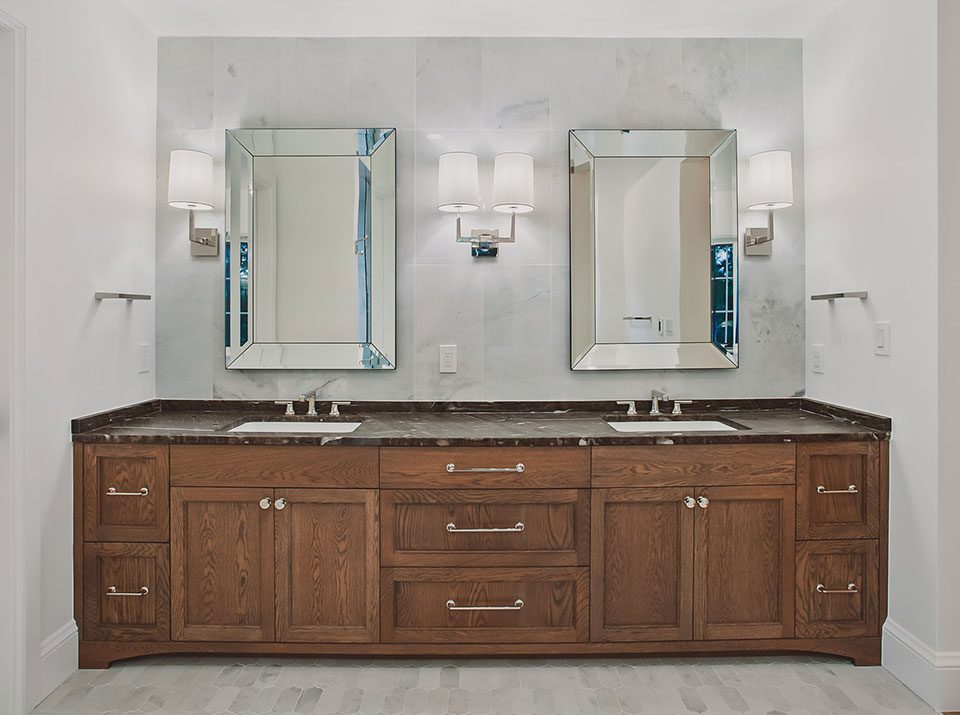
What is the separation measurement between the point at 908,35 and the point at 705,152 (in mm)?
775

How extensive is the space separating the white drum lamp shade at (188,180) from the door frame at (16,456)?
2.10ft

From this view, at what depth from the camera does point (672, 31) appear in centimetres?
276

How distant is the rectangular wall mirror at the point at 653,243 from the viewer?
2.77 meters

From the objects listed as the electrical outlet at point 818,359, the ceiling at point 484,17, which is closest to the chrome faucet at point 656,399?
the electrical outlet at point 818,359

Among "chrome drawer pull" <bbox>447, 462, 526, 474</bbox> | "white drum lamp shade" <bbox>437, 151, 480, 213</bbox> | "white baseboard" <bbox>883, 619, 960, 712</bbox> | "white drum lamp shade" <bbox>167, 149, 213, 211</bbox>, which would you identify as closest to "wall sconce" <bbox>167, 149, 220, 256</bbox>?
"white drum lamp shade" <bbox>167, 149, 213, 211</bbox>

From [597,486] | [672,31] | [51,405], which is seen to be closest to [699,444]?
[597,486]

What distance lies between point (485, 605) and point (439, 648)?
22 centimetres

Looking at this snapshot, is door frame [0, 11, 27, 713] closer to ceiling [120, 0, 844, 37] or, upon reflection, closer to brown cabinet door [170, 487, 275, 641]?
brown cabinet door [170, 487, 275, 641]

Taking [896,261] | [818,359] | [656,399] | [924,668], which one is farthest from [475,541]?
[896,261]

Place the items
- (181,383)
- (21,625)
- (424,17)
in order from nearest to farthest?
(21,625)
(424,17)
(181,383)

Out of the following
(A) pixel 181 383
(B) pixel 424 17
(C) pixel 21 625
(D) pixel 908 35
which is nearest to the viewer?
(C) pixel 21 625

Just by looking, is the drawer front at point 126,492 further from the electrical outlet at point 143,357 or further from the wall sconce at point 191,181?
the wall sconce at point 191,181

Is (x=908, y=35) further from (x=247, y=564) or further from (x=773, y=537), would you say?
(x=247, y=564)

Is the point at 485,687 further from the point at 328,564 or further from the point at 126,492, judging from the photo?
the point at 126,492
